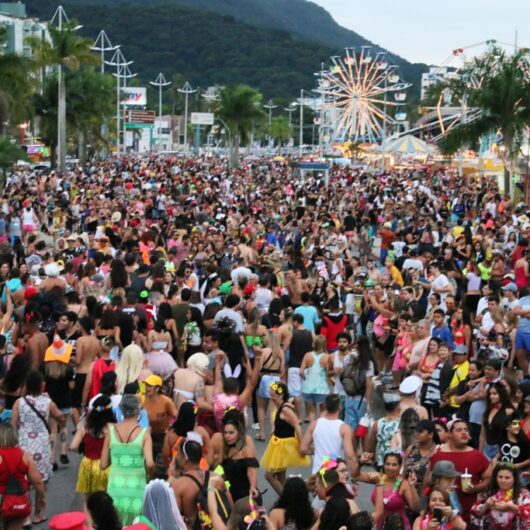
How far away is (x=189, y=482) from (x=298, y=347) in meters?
5.15

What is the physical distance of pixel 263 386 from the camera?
467 inches

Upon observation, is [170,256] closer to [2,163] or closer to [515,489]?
[515,489]

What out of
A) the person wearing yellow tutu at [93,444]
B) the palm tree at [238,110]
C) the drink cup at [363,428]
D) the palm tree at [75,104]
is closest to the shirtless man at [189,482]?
the person wearing yellow tutu at [93,444]

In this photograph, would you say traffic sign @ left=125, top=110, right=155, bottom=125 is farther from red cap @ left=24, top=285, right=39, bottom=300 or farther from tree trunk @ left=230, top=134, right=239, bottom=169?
red cap @ left=24, top=285, right=39, bottom=300

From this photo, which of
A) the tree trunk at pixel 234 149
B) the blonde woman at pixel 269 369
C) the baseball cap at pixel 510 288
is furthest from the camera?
the tree trunk at pixel 234 149

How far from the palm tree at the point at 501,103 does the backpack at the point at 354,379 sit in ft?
96.1

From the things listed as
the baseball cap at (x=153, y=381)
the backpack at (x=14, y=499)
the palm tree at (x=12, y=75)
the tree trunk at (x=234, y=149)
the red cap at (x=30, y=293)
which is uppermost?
the palm tree at (x=12, y=75)

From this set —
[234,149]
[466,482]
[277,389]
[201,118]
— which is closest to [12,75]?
[277,389]

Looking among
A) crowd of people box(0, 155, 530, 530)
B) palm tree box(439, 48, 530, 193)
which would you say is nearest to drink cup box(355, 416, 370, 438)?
crowd of people box(0, 155, 530, 530)

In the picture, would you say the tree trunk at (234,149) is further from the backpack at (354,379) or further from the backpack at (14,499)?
the backpack at (14,499)

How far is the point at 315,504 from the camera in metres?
7.91

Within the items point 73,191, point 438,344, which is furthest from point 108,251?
point 73,191

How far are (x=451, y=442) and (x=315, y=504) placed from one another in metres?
0.99

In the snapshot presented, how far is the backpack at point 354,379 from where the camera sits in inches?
426
